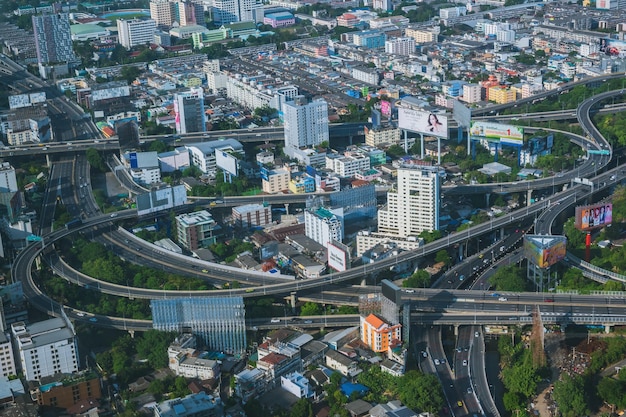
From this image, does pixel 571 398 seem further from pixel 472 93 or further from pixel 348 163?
pixel 472 93

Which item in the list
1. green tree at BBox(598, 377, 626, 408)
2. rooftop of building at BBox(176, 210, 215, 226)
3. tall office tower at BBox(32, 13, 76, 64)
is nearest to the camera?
green tree at BBox(598, 377, 626, 408)

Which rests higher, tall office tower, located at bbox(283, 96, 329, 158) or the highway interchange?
tall office tower, located at bbox(283, 96, 329, 158)

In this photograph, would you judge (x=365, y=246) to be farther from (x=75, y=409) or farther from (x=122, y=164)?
(x=122, y=164)

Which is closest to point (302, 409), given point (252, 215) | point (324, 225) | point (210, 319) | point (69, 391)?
point (210, 319)

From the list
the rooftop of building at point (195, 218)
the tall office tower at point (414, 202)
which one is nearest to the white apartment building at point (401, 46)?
the tall office tower at point (414, 202)

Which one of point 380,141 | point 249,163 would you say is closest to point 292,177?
point 249,163

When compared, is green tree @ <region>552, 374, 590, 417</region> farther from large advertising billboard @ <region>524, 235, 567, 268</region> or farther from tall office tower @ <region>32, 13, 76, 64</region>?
tall office tower @ <region>32, 13, 76, 64</region>

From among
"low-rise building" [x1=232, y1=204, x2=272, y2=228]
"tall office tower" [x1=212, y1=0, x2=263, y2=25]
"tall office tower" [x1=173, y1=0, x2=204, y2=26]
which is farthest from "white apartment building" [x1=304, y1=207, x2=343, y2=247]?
"tall office tower" [x1=212, y1=0, x2=263, y2=25]
